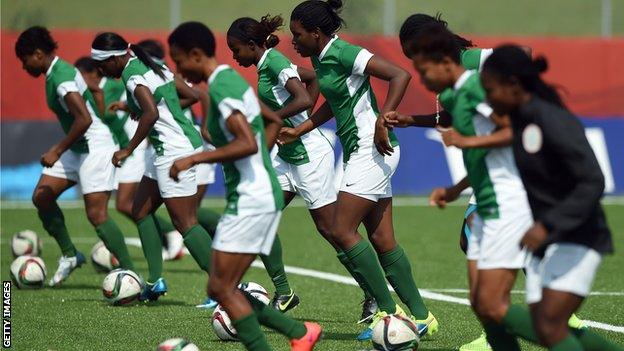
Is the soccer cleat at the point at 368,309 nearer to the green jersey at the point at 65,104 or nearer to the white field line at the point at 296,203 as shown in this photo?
the green jersey at the point at 65,104

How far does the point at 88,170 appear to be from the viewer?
1228cm

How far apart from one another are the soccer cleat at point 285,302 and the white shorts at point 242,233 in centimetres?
325

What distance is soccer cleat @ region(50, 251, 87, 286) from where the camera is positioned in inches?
491

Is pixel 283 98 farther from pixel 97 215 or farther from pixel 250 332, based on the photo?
pixel 250 332

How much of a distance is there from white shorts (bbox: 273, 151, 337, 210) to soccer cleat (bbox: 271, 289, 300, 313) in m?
0.86

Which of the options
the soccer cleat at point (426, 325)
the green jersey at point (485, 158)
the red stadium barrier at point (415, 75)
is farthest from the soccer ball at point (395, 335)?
the red stadium barrier at point (415, 75)

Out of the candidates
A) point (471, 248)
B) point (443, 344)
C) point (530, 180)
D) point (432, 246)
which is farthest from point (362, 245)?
point (432, 246)

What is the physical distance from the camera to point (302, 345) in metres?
7.77

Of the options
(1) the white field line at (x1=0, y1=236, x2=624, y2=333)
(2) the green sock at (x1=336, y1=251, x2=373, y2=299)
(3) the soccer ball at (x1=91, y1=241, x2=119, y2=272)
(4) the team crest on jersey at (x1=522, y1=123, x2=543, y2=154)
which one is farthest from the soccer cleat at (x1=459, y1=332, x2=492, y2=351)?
(3) the soccer ball at (x1=91, y1=241, x2=119, y2=272)

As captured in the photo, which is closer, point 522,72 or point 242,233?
point 522,72

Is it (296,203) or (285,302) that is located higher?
(285,302)

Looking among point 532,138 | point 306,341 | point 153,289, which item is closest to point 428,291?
point 153,289

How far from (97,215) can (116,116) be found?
1.56 metres

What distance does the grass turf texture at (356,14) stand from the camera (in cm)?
2808
